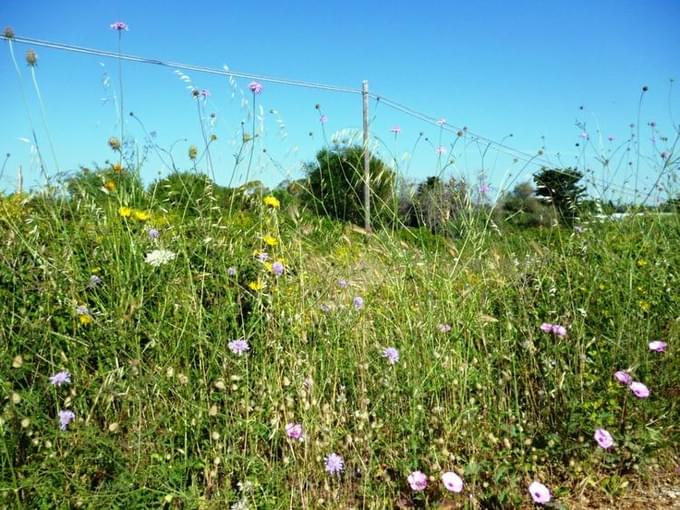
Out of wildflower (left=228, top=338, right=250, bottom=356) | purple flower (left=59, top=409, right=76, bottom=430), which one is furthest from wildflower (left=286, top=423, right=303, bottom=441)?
purple flower (left=59, top=409, right=76, bottom=430)

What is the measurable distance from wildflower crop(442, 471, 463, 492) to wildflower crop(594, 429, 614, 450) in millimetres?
485

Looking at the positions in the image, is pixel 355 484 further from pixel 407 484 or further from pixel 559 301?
pixel 559 301

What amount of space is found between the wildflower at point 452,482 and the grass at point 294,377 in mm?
86

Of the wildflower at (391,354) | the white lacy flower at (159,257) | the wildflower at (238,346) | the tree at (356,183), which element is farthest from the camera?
the tree at (356,183)

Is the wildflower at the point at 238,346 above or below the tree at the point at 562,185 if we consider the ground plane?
below

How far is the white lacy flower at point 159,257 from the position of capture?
88.4 inches

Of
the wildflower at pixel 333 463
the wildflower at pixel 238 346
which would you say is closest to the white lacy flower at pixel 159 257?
the wildflower at pixel 238 346

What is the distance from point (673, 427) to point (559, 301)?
0.65 metres

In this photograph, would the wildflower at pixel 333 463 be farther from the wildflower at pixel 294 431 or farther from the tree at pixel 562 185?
the tree at pixel 562 185

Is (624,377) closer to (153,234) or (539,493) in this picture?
(539,493)

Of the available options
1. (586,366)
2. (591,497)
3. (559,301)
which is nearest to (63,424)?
(591,497)

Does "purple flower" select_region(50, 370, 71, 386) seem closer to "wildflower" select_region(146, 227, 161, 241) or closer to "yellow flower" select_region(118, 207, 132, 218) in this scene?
"wildflower" select_region(146, 227, 161, 241)

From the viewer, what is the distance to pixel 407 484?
1.84 m

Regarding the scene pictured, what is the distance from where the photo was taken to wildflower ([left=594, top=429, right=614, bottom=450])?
1.82 m
